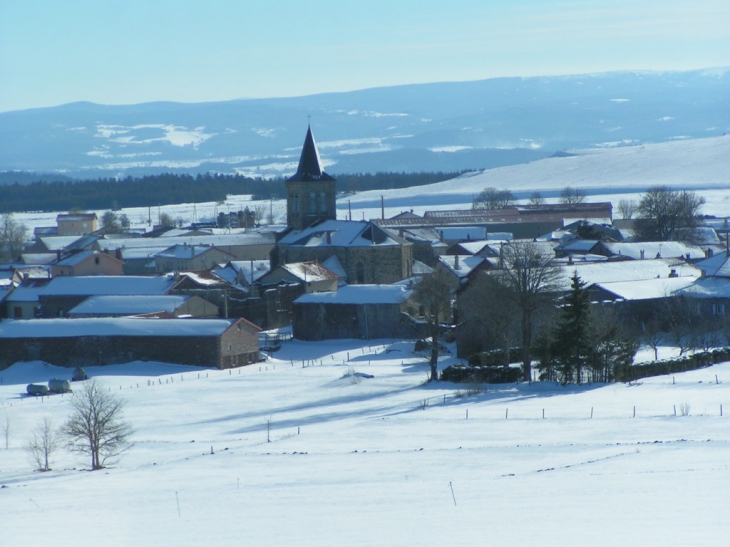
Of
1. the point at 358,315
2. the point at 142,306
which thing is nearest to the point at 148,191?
the point at 142,306

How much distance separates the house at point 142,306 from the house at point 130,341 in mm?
4063

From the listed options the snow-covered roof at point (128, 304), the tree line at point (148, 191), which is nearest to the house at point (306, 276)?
the snow-covered roof at point (128, 304)

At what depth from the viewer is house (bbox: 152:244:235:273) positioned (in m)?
68.4

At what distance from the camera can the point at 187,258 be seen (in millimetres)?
68312

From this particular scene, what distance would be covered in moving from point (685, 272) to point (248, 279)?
20.1 m

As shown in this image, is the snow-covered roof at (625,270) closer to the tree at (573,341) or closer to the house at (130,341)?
the tree at (573,341)

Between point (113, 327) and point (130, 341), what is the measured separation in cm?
95

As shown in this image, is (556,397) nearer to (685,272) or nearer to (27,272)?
(685,272)

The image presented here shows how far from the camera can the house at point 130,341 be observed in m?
36.4

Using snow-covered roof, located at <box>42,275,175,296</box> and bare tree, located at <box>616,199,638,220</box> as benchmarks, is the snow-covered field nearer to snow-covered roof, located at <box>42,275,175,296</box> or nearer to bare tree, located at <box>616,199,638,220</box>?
bare tree, located at <box>616,199,638,220</box>

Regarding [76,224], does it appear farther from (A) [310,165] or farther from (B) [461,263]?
(B) [461,263]

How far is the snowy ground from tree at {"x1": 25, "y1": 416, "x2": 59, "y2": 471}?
1.07 ft

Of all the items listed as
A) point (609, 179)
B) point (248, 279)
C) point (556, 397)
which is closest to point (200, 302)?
point (248, 279)

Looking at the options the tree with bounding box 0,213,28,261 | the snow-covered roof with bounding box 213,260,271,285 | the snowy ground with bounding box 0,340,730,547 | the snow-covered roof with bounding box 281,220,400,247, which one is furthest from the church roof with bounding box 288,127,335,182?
the tree with bounding box 0,213,28,261
